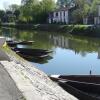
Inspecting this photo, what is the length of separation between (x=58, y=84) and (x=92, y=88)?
1.97 metres

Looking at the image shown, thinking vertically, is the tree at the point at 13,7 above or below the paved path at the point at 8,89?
above

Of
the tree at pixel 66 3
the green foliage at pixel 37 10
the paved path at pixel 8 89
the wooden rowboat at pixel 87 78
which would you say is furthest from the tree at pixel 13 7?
the paved path at pixel 8 89

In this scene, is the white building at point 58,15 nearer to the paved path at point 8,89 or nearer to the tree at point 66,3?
the tree at point 66,3

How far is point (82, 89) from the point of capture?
15.9 meters

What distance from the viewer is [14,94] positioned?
1106 centimetres

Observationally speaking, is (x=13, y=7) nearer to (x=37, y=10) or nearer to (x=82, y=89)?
(x=37, y=10)

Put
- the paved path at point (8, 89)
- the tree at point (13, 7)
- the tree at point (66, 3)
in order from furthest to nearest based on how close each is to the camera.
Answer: the tree at point (13, 7) → the tree at point (66, 3) → the paved path at point (8, 89)

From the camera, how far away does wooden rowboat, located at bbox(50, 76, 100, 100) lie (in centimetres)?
1470

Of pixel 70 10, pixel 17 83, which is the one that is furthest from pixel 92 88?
pixel 70 10

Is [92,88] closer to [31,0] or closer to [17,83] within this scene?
[17,83]

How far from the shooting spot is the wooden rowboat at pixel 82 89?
14695 mm

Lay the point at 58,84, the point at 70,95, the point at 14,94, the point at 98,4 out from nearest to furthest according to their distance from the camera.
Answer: the point at 14,94 < the point at 70,95 < the point at 58,84 < the point at 98,4

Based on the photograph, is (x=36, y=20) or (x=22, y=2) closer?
(x=36, y=20)

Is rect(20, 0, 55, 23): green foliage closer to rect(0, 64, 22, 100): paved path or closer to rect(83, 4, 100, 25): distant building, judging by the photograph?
rect(83, 4, 100, 25): distant building
